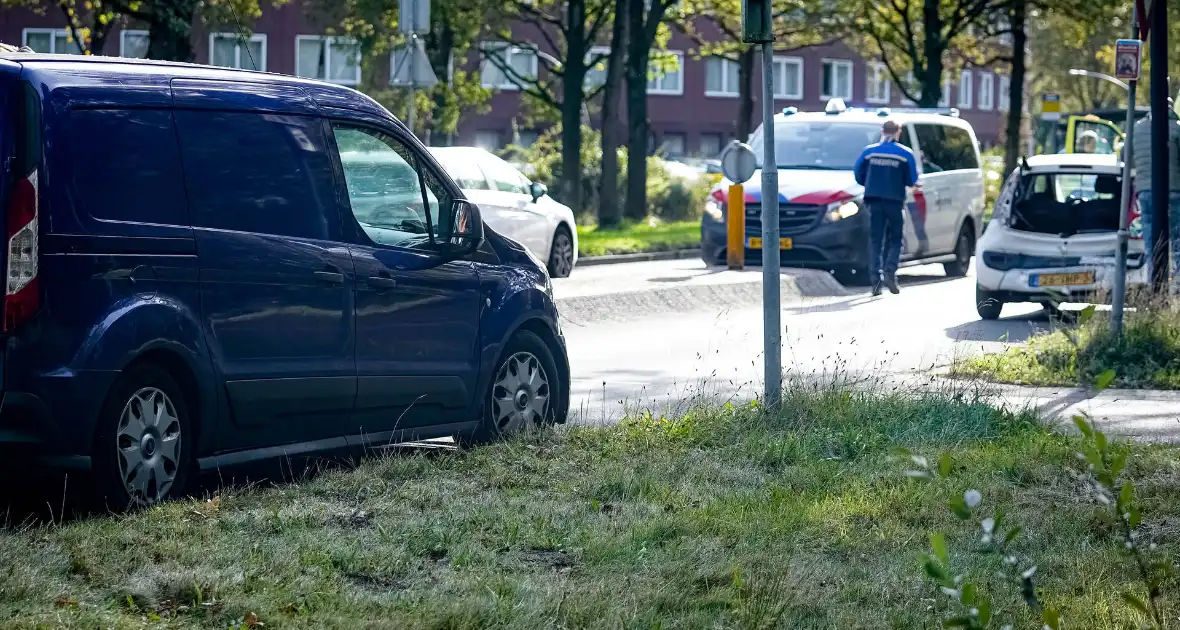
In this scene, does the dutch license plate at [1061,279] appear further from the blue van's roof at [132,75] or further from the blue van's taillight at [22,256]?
the blue van's taillight at [22,256]

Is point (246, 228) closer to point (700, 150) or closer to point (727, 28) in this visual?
point (727, 28)

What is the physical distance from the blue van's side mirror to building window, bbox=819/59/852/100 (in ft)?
228

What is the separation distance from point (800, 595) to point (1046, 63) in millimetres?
68828

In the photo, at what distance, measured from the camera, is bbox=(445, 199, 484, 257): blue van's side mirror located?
8.56 meters

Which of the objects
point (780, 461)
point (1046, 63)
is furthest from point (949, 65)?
point (780, 461)

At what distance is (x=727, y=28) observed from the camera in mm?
44562

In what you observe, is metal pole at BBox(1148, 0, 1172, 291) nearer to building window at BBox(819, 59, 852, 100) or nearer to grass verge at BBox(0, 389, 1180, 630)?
grass verge at BBox(0, 389, 1180, 630)

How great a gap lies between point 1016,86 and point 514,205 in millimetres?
25485

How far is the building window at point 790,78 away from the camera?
7531cm

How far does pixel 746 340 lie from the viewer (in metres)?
14.9

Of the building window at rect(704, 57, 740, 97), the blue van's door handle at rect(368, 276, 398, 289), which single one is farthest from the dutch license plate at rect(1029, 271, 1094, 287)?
the building window at rect(704, 57, 740, 97)

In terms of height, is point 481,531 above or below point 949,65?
below

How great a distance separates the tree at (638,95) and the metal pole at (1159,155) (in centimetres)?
2182

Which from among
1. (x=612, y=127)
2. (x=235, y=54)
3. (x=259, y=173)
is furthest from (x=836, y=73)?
(x=259, y=173)
